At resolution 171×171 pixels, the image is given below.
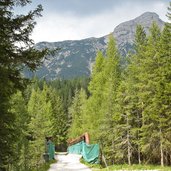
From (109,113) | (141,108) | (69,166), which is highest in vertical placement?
(141,108)

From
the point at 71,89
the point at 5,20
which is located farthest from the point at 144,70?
the point at 71,89

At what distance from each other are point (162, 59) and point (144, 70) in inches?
88.5

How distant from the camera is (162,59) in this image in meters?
33.2

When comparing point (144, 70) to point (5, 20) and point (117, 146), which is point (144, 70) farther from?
point (5, 20)

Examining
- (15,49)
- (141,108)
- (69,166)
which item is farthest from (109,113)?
(15,49)

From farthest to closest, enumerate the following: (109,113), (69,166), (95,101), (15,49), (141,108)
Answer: (95,101)
(141,108)
(109,113)
(69,166)
(15,49)

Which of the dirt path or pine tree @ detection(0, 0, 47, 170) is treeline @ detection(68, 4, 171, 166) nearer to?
the dirt path

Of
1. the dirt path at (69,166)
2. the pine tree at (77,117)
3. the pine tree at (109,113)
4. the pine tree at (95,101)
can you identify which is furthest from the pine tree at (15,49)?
the pine tree at (77,117)

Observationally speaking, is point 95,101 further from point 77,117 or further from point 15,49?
point 77,117

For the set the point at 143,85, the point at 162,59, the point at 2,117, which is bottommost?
the point at 2,117

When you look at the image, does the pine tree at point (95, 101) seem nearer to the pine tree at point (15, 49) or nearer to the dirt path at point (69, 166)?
the dirt path at point (69, 166)

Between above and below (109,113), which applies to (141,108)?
above

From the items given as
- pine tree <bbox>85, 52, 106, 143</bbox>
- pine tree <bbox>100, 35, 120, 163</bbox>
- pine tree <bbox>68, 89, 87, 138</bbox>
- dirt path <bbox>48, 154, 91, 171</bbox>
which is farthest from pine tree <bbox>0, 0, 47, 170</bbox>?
pine tree <bbox>68, 89, 87, 138</bbox>

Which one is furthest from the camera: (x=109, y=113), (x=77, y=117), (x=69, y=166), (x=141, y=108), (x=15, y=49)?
(x=77, y=117)
